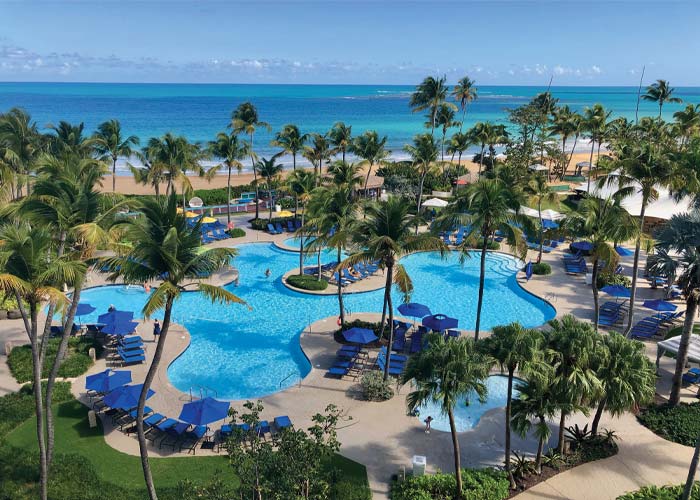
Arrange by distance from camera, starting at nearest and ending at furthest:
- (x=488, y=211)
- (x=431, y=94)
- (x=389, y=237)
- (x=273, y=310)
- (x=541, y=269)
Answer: (x=389, y=237), (x=488, y=211), (x=273, y=310), (x=541, y=269), (x=431, y=94)

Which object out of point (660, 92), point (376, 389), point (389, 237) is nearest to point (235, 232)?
point (376, 389)

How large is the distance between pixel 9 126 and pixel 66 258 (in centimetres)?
1919

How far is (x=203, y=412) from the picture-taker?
16.2m

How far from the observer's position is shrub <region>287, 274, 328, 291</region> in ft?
98.5

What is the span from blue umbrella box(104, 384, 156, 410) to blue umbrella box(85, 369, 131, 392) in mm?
529

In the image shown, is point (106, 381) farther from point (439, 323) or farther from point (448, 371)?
point (439, 323)

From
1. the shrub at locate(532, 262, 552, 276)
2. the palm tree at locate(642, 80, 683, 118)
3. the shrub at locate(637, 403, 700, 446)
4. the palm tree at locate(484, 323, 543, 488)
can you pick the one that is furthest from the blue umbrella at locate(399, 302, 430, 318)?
the palm tree at locate(642, 80, 683, 118)

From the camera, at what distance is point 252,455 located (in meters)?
10.9

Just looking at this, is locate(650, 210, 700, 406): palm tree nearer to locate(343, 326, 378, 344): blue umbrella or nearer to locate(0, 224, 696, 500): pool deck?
locate(0, 224, 696, 500): pool deck

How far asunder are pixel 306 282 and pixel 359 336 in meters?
9.35

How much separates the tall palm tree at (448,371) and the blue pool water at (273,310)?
9.56m

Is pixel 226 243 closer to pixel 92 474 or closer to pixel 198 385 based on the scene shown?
pixel 198 385

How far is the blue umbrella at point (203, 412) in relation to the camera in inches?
631

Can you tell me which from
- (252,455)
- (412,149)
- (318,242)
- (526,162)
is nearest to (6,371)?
(318,242)
